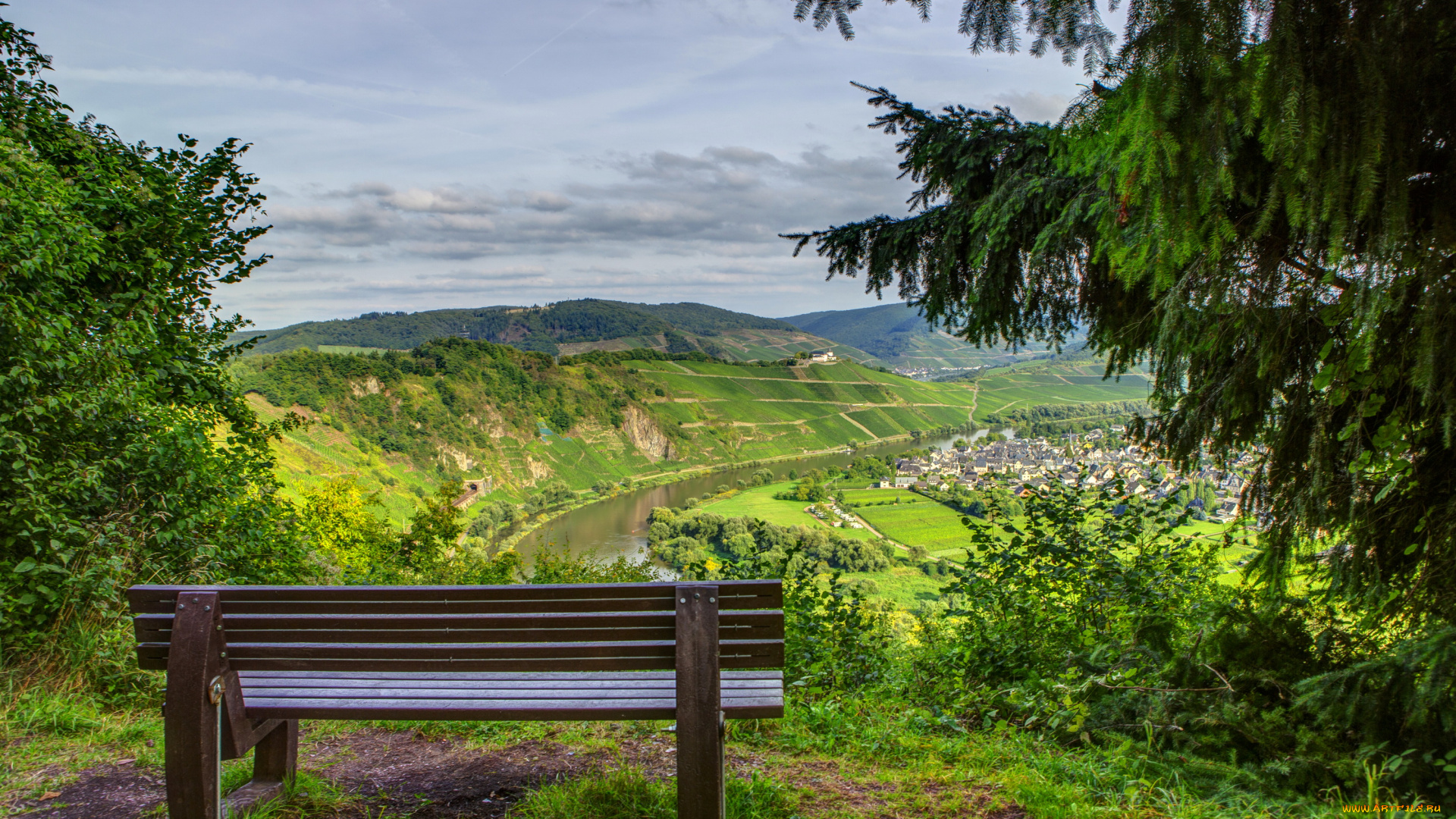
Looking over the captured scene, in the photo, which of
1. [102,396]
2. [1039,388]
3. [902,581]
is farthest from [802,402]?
[102,396]

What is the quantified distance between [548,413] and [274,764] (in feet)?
344

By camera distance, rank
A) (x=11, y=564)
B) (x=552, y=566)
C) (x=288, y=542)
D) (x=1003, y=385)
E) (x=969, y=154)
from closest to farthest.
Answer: (x=11, y=564), (x=969, y=154), (x=288, y=542), (x=552, y=566), (x=1003, y=385)

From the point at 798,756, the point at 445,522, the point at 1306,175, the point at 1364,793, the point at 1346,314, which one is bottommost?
the point at 445,522

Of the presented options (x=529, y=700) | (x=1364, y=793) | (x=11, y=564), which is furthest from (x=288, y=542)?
(x=1364, y=793)

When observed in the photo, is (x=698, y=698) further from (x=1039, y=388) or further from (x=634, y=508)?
(x=1039, y=388)

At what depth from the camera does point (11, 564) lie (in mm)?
3734

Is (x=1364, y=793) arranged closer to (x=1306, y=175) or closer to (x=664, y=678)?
(x=1306, y=175)

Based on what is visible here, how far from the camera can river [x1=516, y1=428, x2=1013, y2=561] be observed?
164 ft

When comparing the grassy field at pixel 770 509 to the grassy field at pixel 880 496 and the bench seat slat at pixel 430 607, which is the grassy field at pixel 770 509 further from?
the bench seat slat at pixel 430 607

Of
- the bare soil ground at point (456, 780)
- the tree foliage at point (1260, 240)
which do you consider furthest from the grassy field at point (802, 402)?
the bare soil ground at point (456, 780)

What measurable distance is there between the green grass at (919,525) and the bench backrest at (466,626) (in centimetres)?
2995

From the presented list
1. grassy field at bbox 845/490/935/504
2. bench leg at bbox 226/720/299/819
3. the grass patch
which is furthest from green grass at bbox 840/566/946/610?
bench leg at bbox 226/720/299/819

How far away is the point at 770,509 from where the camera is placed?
49188 mm

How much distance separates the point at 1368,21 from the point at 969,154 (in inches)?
112
